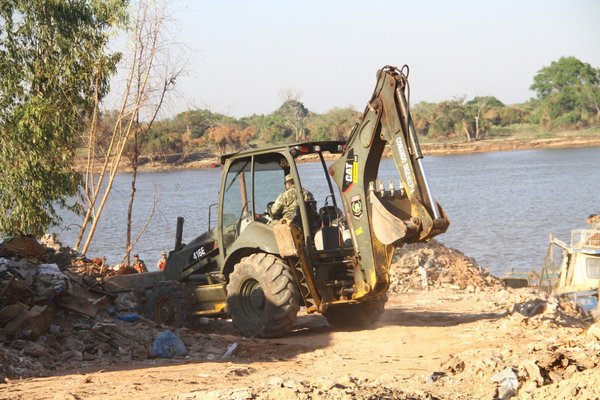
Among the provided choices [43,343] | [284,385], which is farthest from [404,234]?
[43,343]

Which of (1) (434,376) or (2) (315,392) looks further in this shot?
(1) (434,376)

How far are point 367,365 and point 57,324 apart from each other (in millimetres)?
4194

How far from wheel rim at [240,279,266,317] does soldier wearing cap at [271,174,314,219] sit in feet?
3.31

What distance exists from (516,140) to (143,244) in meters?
81.8

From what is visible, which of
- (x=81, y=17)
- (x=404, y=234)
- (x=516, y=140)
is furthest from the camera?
Answer: (x=516, y=140)

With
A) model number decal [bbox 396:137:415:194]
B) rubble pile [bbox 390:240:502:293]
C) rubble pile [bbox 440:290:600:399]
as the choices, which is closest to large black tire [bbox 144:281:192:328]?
model number decal [bbox 396:137:415:194]

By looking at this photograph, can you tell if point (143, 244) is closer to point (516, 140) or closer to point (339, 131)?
point (339, 131)

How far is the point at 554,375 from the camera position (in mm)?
8289

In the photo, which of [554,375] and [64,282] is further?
[64,282]

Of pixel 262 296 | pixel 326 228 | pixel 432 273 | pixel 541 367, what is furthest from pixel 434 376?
pixel 432 273

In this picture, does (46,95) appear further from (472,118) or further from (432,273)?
(472,118)

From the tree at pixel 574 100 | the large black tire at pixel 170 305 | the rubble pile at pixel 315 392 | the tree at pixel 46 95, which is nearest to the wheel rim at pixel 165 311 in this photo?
the large black tire at pixel 170 305

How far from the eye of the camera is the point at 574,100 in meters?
109

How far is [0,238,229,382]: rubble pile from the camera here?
1076cm
